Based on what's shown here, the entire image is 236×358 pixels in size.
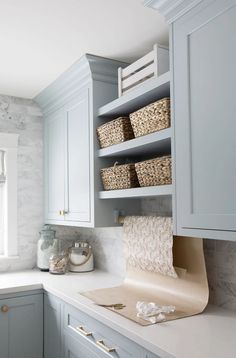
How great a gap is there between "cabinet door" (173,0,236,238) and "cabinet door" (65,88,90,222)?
96 cm

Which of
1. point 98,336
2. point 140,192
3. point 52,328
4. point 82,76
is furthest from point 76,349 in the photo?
point 82,76

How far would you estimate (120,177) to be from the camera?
2191 millimetres

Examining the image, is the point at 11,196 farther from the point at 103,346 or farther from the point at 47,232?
the point at 103,346

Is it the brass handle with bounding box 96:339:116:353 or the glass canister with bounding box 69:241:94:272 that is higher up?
the glass canister with bounding box 69:241:94:272

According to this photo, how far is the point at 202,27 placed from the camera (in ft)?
5.08

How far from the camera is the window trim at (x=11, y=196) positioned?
3.12m

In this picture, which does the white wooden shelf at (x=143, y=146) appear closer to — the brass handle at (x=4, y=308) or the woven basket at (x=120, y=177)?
the woven basket at (x=120, y=177)

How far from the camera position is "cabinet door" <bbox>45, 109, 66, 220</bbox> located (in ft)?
9.52

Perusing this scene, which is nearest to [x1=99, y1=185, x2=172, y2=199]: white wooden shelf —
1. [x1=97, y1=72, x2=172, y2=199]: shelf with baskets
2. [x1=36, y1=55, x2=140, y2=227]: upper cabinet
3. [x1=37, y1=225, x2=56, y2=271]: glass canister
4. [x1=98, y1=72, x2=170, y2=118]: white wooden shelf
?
[x1=97, y1=72, x2=172, y2=199]: shelf with baskets

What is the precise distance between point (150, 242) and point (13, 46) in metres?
1.40

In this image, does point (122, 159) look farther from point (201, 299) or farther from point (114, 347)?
point (114, 347)

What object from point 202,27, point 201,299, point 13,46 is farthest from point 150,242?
point 13,46

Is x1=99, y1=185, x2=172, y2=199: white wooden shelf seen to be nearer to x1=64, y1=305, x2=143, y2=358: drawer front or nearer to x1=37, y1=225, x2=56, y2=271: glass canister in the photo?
x1=64, y1=305, x2=143, y2=358: drawer front

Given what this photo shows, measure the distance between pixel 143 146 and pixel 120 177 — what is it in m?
0.28
